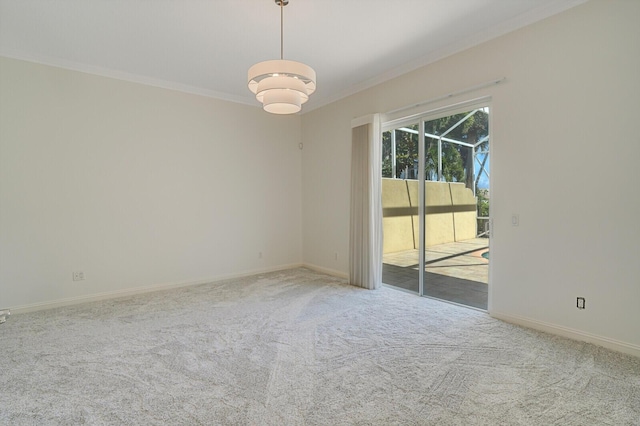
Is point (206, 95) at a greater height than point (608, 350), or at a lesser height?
greater

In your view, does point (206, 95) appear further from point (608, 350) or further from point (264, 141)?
point (608, 350)

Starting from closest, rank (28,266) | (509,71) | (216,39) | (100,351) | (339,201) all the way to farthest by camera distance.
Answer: (100,351)
(509,71)
(216,39)
(28,266)
(339,201)

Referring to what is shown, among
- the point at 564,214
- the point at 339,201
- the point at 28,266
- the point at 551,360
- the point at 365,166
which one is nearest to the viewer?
the point at 551,360

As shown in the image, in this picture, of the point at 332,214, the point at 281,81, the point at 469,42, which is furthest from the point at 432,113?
the point at 281,81

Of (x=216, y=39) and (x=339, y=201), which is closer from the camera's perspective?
(x=216, y=39)

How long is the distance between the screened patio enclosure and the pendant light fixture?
2101mm

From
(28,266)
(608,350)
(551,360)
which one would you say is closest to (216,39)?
(28,266)

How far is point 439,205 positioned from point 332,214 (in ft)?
6.14

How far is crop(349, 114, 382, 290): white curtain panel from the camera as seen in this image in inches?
178

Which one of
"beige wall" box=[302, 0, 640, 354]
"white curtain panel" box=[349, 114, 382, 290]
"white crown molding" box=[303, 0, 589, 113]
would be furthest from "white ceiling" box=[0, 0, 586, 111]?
"white curtain panel" box=[349, 114, 382, 290]

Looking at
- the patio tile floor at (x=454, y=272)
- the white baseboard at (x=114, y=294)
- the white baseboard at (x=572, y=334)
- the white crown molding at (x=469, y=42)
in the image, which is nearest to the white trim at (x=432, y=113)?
the white crown molding at (x=469, y=42)

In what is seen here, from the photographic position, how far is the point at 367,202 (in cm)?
458

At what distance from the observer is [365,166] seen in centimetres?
458

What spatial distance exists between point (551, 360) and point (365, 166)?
9.92ft
